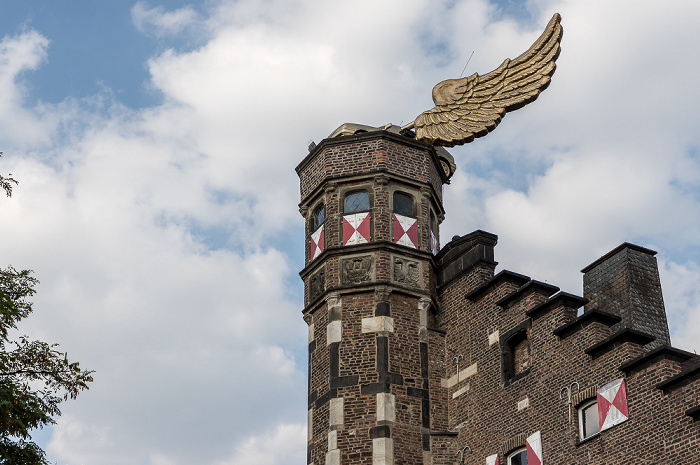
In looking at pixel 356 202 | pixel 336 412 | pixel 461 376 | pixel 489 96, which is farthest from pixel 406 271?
pixel 489 96

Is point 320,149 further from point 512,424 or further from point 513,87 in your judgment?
point 512,424

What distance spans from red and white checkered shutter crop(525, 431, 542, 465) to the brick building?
5 cm

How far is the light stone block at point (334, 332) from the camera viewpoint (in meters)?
24.6

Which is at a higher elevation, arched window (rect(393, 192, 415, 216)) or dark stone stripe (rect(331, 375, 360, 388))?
arched window (rect(393, 192, 415, 216))

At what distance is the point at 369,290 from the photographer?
24.9 meters

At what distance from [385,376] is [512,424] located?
2.93 meters

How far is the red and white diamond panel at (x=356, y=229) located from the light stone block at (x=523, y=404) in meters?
5.36

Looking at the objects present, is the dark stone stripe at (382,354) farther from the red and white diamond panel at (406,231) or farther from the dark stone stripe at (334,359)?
the red and white diamond panel at (406,231)

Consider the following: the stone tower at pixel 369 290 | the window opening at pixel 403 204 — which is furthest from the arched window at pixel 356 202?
the window opening at pixel 403 204

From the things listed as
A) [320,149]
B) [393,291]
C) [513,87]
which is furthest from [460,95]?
[393,291]

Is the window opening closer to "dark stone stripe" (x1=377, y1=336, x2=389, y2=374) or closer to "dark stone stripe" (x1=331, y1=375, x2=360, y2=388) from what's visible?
"dark stone stripe" (x1=377, y1=336, x2=389, y2=374)

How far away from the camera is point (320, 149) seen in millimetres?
27188

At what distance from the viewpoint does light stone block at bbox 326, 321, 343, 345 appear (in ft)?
80.7

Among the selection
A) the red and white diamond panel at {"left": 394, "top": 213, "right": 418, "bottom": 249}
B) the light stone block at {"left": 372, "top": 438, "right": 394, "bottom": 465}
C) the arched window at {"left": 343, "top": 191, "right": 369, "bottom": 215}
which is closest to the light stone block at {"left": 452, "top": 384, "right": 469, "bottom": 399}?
the light stone block at {"left": 372, "top": 438, "right": 394, "bottom": 465}
